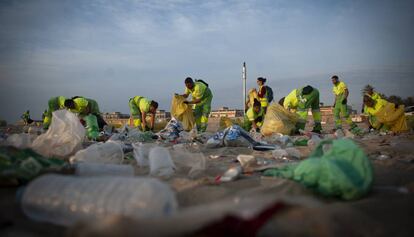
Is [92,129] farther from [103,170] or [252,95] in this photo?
[252,95]

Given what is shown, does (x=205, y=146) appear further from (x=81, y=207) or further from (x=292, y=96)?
(x=292, y=96)

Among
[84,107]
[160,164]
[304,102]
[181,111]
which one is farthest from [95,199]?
[304,102]

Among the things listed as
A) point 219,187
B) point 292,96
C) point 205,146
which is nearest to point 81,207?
point 219,187

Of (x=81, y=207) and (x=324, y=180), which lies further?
(x=324, y=180)

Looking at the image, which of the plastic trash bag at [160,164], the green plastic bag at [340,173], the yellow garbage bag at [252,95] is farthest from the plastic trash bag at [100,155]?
the yellow garbage bag at [252,95]

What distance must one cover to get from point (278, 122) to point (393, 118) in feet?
10.3

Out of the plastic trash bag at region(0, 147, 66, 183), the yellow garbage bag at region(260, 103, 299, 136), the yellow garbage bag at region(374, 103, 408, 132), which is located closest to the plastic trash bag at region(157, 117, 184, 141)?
the yellow garbage bag at region(260, 103, 299, 136)

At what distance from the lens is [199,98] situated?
8992mm

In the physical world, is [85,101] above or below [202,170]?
above

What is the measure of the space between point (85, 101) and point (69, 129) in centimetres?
502

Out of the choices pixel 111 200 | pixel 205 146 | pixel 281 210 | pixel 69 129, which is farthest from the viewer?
pixel 205 146

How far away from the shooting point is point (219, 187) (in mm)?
2143

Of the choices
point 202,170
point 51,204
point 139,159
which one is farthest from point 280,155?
point 51,204

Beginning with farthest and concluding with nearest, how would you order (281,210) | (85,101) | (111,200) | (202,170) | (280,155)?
(85,101)
(280,155)
(202,170)
(111,200)
(281,210)
